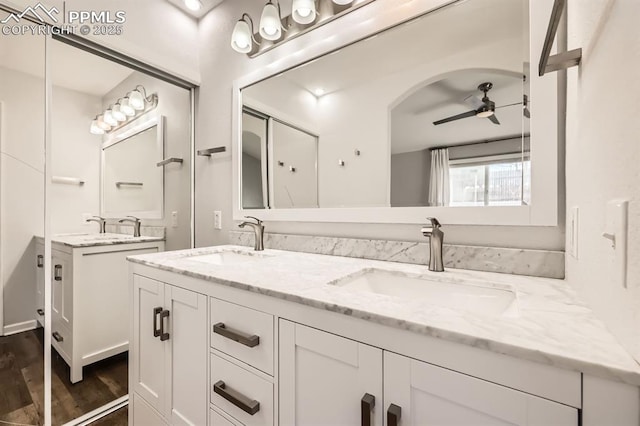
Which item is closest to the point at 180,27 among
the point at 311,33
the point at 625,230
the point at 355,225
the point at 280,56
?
the point at 280,56

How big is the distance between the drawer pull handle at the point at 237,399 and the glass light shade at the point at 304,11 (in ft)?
5.32

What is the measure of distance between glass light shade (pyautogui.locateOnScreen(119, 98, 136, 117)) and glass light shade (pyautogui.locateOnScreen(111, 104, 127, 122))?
0.6 inches

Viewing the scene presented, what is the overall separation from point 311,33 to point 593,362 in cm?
161

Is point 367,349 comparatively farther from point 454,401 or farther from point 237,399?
point 237,399

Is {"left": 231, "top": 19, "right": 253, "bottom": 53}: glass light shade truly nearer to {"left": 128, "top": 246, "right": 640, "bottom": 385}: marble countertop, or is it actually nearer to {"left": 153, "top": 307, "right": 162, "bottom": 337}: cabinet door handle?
{"left": 128, "top": 246, "right": 640, "bottom": 385}: marble countertop

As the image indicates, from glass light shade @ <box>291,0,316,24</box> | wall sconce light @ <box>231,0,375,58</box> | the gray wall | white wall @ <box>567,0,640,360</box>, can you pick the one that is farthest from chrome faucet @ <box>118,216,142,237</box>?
white wall @ <box>567,0,640,360</box>

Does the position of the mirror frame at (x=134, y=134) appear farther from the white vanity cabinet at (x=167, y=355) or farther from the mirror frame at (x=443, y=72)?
the white vanity cabinet at (x=167, y=355)

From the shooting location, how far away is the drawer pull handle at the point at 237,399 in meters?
0.75

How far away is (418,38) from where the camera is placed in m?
1.08

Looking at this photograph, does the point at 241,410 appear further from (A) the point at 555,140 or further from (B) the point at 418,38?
(B) the point at 418,38

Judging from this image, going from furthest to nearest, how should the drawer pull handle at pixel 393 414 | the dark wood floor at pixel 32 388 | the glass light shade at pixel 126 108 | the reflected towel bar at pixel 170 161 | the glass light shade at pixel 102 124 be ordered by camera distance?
the reflected towel bar at pixel 170 161 → the glass light shade at pixel 126 108 → the glass light shade at pixel 102 124 → the dark wood floor at pixel 32 388 → the drawer pull handle at pixel 393 414

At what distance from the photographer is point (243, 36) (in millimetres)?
1571

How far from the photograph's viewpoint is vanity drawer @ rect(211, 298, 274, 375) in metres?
0.74

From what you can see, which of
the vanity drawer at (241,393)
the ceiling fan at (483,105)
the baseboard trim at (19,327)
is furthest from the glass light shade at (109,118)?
the ceiling fan at (483,105)
